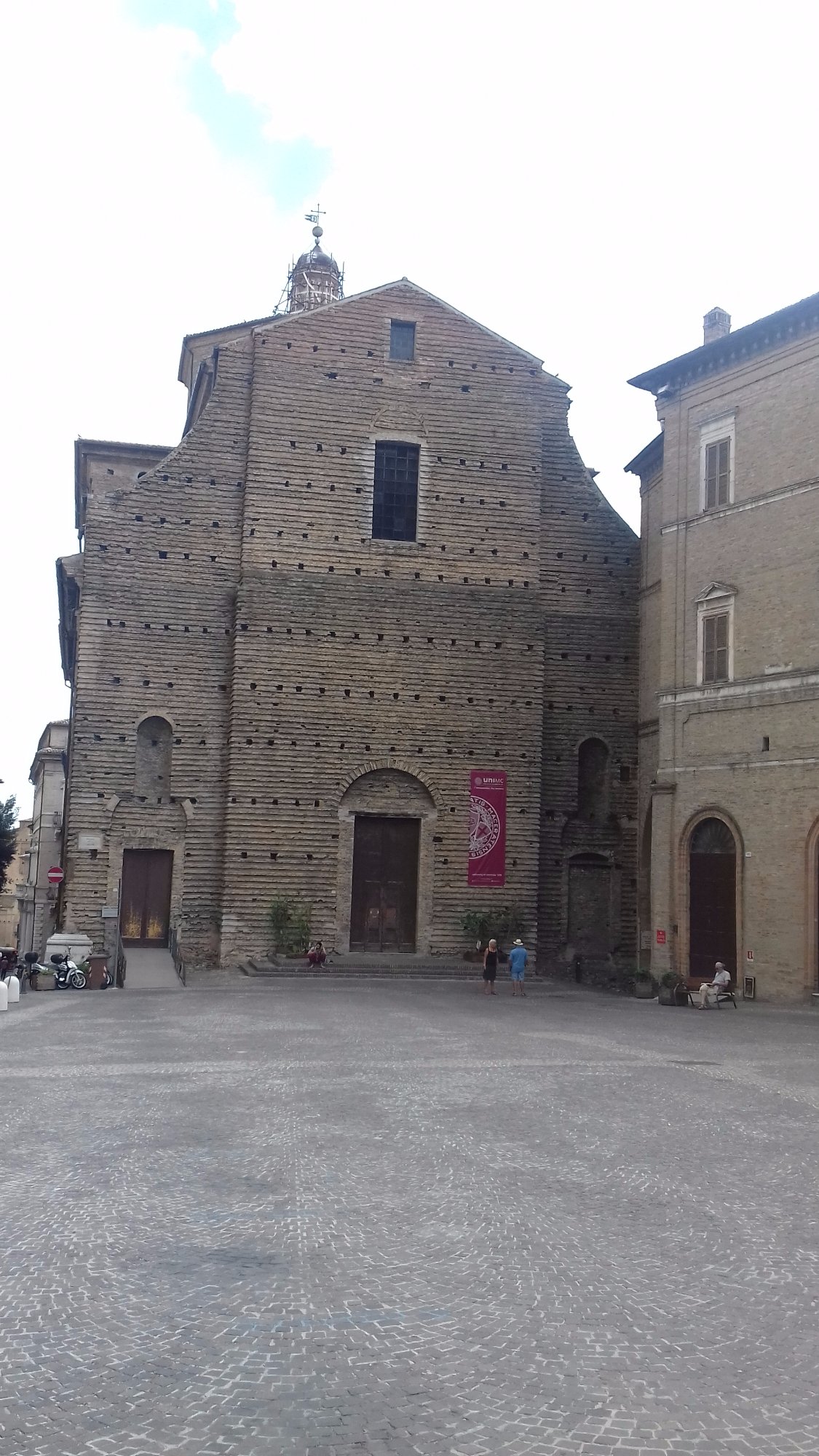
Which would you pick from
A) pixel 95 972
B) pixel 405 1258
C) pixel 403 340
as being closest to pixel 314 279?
pixel 403 340

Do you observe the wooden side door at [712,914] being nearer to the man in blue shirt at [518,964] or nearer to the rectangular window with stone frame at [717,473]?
the man in blue shirt at [518,964]

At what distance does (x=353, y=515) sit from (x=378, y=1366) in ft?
76.3

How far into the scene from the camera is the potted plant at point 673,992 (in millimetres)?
22000

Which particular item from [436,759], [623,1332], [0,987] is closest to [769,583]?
[436,759]

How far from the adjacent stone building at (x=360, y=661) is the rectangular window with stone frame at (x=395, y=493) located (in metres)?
0.06

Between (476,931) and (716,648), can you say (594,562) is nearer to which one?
(716,648)

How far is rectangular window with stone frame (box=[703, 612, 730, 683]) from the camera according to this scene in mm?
23156

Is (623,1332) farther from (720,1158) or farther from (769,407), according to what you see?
(769,407)

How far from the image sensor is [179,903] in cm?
2536

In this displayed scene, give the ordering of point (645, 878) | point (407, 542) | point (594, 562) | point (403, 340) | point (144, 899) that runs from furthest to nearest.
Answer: point (594, 562) < point (403, 340) < point (645, 878) < point (407, 542) < point (144, 899)

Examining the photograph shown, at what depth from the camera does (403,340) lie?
28.1 metres

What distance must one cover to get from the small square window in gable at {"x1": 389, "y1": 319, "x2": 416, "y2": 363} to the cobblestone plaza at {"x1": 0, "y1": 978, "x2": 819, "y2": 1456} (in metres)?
19.5

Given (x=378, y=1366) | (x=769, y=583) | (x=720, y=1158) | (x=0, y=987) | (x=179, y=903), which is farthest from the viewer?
(x=179, y=903)

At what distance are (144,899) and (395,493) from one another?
Result: 1099 centimetres
